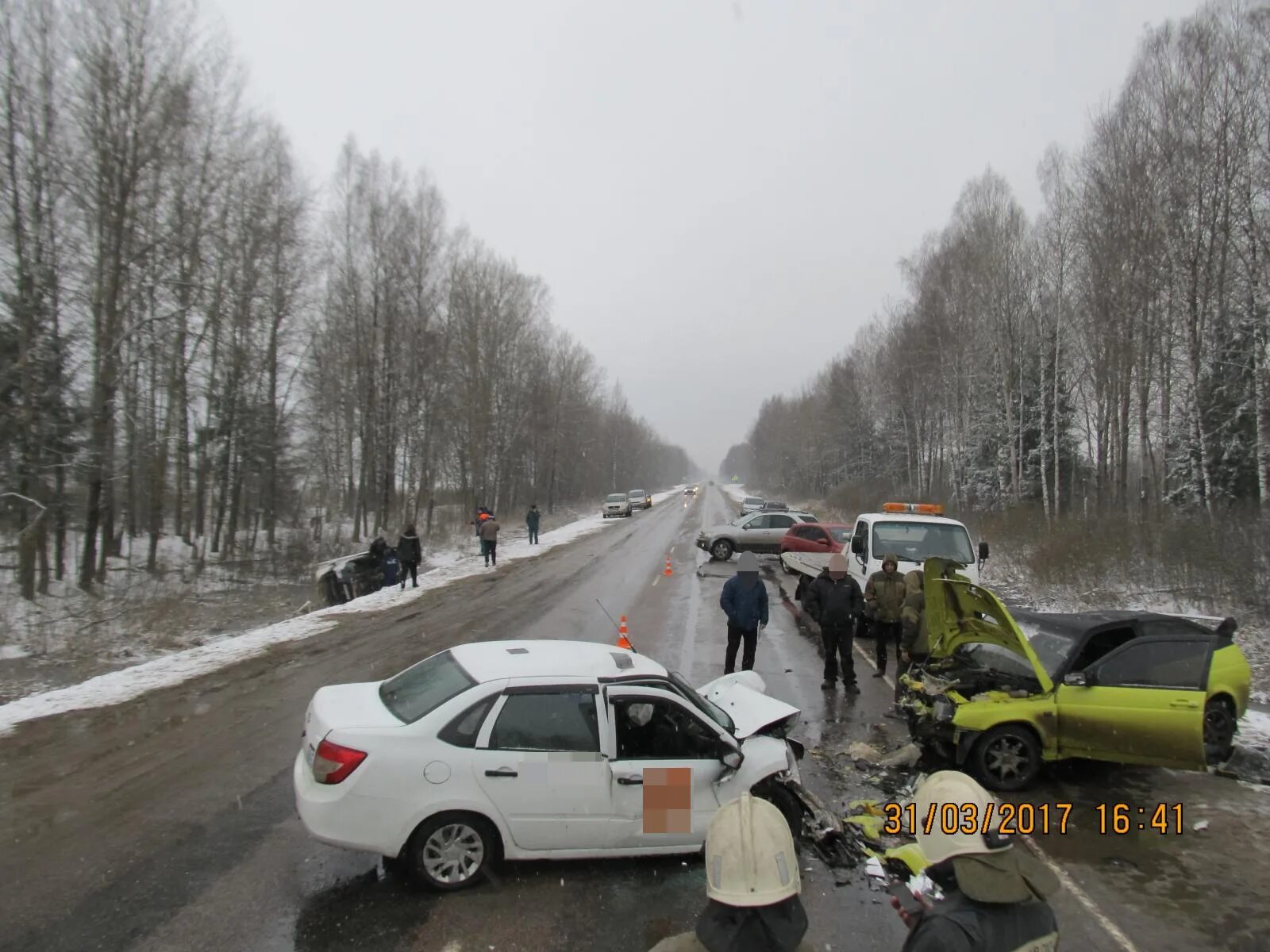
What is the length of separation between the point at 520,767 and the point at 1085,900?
12.3ft

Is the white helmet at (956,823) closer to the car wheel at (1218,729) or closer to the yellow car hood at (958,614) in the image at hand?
the yellow car hood at (958,614)

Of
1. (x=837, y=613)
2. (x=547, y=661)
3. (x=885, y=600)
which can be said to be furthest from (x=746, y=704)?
(x=885, y=600)

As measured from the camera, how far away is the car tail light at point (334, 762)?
4.43 meters

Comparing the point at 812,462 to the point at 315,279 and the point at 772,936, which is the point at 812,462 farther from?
the point at 772,936

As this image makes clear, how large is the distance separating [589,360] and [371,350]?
1490 inches

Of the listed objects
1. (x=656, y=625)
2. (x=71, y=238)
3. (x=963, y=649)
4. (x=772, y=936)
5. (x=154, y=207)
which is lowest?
(x=656, y=625)

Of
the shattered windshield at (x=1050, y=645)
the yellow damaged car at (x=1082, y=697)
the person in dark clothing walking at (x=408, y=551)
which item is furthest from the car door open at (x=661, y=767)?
the person in dark clothing walking at (x=408, y=551)

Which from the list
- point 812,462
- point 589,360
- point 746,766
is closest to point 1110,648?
point 746,766

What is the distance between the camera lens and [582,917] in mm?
4324

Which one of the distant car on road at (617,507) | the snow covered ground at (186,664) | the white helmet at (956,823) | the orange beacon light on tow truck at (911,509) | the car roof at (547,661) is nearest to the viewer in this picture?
the white helmet at (956,823)

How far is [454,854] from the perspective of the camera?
4.60 meters

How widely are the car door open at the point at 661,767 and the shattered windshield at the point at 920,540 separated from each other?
862cm

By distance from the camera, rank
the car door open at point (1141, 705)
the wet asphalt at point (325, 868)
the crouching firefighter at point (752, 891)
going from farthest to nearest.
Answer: the car door open at point (1141, 705), the wet asphalt at point (325, 868), the crouching firefighter at point (752, 891)

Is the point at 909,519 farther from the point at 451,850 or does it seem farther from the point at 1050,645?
the point at 451,850
